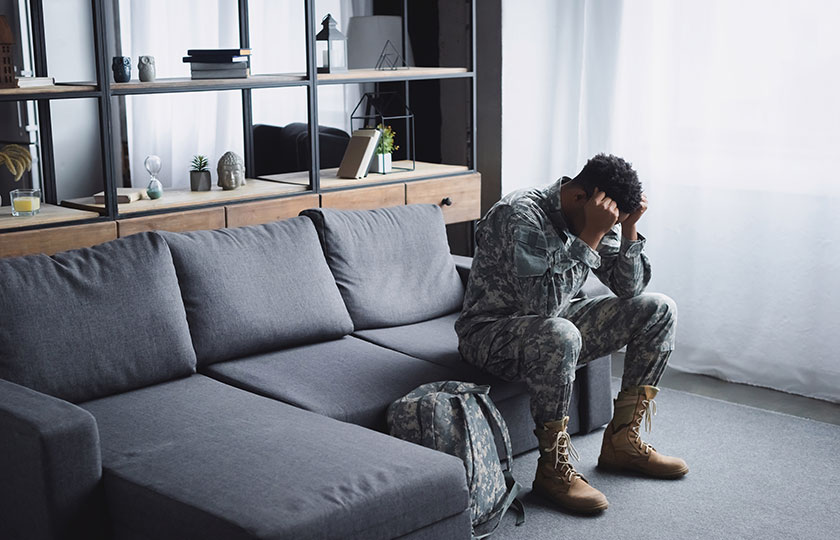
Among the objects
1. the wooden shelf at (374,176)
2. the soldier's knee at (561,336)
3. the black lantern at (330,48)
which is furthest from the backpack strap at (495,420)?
the black lantern at (330,48)

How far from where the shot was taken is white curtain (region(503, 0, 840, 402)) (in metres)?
3.87

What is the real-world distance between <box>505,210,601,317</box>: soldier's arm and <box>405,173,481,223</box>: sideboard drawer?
1.16 metres

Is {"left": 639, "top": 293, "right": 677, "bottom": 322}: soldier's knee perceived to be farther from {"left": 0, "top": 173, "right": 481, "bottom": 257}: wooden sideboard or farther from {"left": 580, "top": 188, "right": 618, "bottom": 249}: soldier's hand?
{"left": 0, "top": 173, "right": 481, "bottom": 257}: wooden sideboard

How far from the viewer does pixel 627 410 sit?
312 cm

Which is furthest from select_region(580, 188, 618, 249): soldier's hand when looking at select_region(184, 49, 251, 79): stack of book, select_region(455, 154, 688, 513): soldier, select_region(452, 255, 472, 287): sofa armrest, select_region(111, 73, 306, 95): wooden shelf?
select_region(184, 49, 251, 79): stack of book

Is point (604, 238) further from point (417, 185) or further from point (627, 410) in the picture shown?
point (417, 185)

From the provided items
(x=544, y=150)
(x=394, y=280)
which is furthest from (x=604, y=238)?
(x=544, y=150)

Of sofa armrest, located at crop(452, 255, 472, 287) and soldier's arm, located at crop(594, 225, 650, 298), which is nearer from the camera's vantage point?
soldier's arm, located at crop(594, 225, 650, 298)

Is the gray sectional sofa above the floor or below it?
above

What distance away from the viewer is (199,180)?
3.59m

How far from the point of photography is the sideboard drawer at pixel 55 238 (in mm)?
2914

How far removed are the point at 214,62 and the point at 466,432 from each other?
1663 millimetres

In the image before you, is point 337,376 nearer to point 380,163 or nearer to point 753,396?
point 380,163

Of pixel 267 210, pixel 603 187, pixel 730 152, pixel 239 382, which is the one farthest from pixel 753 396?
pixel 239 382
